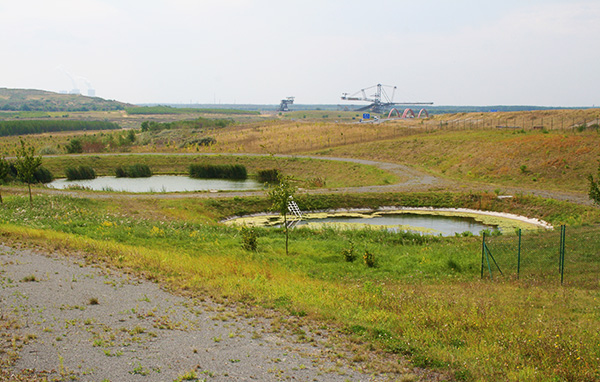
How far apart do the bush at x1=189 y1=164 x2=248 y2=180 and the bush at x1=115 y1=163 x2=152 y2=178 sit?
19.9 ft

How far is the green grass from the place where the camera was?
28.6 feet

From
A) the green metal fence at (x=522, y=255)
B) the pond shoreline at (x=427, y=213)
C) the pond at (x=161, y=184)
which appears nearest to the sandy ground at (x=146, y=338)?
the green metal fence at (x=522, y=255)

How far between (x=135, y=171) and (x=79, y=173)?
239 inches

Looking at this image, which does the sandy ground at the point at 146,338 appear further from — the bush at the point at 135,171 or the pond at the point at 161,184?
the bush at the point at 135,171

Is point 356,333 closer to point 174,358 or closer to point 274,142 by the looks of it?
point 174,358

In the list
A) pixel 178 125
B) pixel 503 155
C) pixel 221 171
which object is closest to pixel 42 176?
pixel 221 171

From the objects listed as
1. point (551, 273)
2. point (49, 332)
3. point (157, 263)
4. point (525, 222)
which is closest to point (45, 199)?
point (157, 263)

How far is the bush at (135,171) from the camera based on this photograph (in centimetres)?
5581

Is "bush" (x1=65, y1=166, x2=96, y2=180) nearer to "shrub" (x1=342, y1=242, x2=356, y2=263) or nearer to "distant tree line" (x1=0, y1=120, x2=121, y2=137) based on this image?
"shrub" (x1=342, y1=242, x2=356, y2=263)

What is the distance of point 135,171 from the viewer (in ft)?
183

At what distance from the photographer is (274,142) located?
77.1m

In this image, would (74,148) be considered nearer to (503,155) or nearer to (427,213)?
(427,213)

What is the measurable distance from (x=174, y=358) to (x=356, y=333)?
3.63 m

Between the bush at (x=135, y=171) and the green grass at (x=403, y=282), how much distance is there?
29.1 meters
